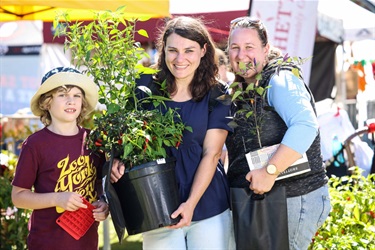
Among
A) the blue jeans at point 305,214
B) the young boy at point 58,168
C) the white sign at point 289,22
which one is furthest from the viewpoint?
the white sign at point 289,22

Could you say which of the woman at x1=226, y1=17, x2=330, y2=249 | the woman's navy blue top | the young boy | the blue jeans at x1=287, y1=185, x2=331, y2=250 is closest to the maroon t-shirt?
the young boy

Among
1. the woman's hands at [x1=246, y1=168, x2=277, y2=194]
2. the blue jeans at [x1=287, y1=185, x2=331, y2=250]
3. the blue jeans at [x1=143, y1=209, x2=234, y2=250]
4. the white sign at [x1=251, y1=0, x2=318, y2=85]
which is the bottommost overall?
the blue jeans at [x1=143, y1=209, x2=234, y2=250]

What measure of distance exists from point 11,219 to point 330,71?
554 centimetres

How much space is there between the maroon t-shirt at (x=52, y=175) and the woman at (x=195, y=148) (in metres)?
0.39

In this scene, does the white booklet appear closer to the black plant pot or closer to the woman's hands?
the woman's hands

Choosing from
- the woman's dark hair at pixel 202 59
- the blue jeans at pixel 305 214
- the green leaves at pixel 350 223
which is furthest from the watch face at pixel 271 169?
the green leaves at pixel 350 223

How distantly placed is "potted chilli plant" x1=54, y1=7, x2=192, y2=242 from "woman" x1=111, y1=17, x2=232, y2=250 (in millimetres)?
84

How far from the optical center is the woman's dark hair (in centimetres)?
293

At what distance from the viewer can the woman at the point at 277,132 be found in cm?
267

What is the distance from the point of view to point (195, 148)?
9.55 ft

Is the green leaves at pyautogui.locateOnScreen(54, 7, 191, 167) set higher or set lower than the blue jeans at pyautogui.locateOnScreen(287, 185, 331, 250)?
higher

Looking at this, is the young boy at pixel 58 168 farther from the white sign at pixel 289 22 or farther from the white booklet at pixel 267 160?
the white sign at pixel 289 22

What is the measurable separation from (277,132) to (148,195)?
24.5 inches

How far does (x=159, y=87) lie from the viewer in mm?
3008
